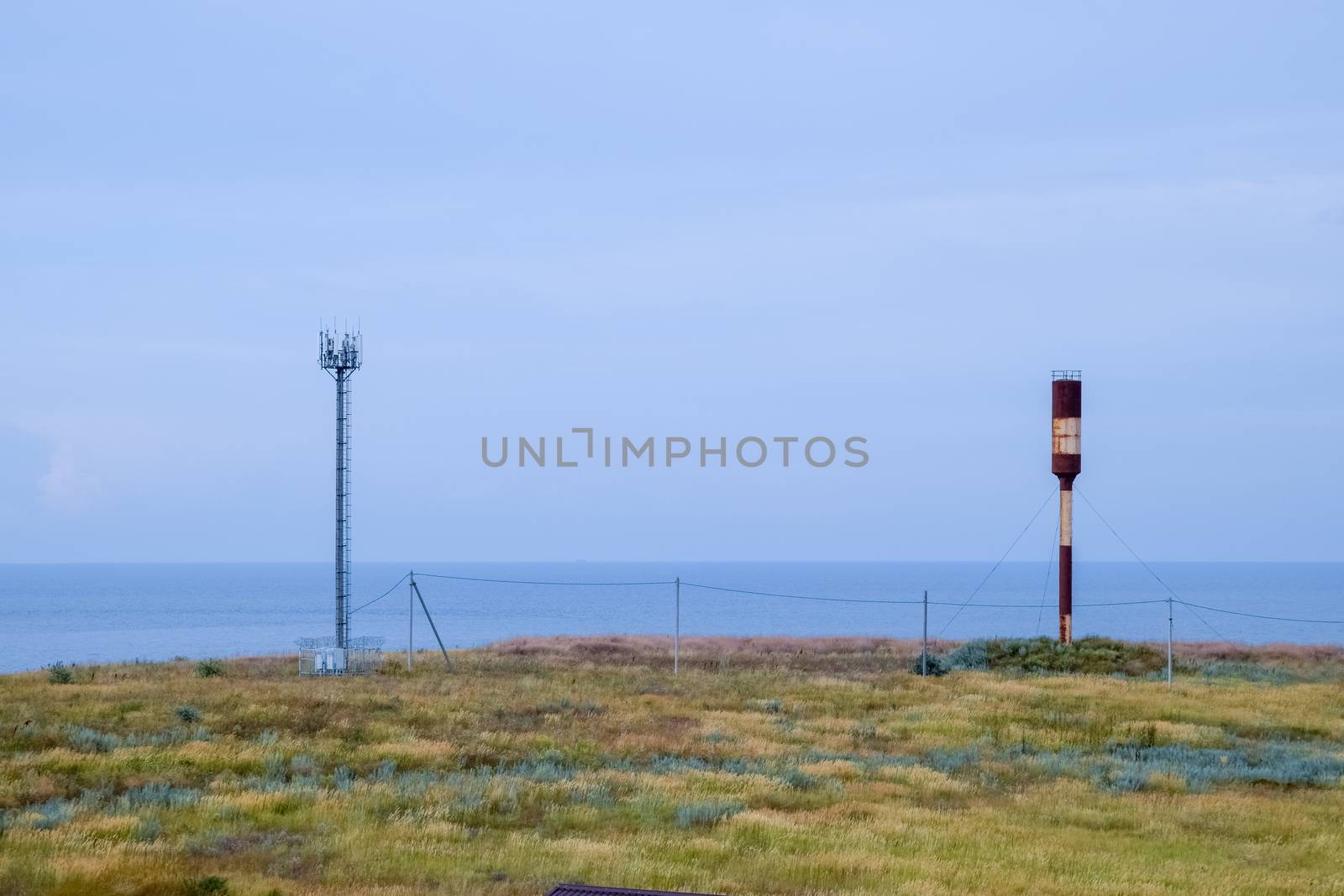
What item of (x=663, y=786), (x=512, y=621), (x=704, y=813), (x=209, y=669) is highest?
(x=704, y=813)

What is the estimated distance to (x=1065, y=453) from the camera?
39.2 meters

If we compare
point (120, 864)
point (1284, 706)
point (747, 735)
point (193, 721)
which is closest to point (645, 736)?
point (747, 735)

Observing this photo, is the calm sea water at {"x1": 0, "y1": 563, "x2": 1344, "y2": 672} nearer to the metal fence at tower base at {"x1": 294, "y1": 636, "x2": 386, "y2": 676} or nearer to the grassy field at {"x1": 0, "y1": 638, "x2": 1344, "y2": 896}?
the metal fence at tower base at {"x1": 294, "y1": 636, "x2": 386, "y2": 676}

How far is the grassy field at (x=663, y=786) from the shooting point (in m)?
12.0

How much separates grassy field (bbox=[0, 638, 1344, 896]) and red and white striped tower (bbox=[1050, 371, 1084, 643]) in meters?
8.30

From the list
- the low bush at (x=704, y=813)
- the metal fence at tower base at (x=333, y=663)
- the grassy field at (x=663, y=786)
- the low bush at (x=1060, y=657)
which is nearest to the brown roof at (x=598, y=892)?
the grassy field at (x=663, y=786)

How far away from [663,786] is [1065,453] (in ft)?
85.8

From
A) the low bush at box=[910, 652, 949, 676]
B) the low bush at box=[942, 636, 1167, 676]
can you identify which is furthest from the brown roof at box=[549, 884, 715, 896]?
the low bush at box=[942, 636, 1167, 676]

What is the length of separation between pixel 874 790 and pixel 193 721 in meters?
11.9

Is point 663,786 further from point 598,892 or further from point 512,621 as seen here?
point 512,621

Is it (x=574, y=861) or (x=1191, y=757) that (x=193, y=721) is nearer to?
(x=574, y=861)

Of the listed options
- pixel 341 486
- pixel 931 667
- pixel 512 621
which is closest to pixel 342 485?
pixel 341 486

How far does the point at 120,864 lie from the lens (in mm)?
11602

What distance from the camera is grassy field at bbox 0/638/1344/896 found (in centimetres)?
1204
